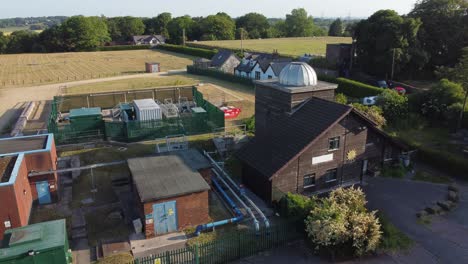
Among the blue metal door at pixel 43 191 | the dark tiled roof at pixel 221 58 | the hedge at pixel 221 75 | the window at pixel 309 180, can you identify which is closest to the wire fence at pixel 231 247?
the window at pixel 309 180

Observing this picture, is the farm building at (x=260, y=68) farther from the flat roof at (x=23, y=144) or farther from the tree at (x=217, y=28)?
the tree at (x=217, y=28)

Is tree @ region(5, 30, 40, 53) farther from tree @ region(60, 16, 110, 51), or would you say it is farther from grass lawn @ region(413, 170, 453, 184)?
grass lawn @ region(413, 170, 453, 184)

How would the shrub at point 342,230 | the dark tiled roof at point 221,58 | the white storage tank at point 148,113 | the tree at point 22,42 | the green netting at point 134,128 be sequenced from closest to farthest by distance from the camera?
the shrub at point 342,230
the green netting at point 134,128
the white storage tank at point 148,113
the dark tiled roof at point 221,58
the tree at point 22,42

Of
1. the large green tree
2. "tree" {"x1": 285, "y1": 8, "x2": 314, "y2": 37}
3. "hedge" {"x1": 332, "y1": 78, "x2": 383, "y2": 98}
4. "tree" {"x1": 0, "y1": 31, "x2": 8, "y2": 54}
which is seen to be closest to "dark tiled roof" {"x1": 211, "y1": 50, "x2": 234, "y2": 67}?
the large green tree

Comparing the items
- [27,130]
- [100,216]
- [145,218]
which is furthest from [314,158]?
[27,130]

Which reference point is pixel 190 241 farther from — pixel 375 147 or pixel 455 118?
pixel 455 118

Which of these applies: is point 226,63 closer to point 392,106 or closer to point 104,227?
point 392,106

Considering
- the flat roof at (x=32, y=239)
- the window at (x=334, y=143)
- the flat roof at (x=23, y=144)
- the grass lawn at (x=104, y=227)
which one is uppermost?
the window at (x=334, y=143)
